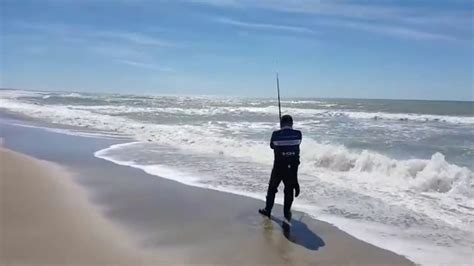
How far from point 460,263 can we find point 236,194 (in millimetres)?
3978

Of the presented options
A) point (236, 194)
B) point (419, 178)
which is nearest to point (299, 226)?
point (236, 194)

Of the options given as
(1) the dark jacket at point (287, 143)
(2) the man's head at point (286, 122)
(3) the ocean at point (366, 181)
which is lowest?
(3) the ocean at point (366, 181)

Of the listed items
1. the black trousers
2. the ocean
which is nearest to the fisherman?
the black trousers

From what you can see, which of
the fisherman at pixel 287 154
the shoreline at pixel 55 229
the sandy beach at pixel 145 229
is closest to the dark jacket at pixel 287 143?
the fisherman at pixel 287 154

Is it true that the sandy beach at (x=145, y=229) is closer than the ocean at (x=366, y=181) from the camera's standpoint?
Yes

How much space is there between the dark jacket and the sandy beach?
93 cm

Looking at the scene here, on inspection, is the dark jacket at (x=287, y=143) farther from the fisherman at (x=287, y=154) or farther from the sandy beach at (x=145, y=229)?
the sandy beach at (x=145, y=229)

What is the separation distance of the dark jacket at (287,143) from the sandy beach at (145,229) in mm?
932

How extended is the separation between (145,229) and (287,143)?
236cm

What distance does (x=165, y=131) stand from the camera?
20359 mm

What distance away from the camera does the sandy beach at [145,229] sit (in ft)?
16.6

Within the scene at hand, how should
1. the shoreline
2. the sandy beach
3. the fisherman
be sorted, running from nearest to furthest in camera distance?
the shoreline → the sandy beach → the fisherman

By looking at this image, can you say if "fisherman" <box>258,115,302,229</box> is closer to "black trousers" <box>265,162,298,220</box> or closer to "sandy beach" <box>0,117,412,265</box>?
"black trousers" <box>265,162,298,220</box>

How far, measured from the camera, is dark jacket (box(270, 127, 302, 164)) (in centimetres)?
677
